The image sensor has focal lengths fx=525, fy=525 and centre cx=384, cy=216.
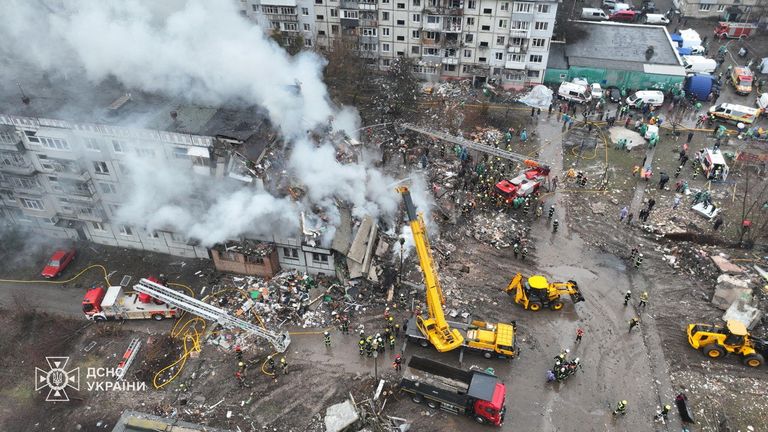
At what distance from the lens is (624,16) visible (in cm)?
5978

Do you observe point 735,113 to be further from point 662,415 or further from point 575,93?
point 662,415

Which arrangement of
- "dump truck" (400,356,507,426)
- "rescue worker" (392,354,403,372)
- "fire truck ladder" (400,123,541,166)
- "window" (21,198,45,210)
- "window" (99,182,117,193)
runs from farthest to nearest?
"fire truck ladder" (400,123,541,166)
"window" (21,198,45,210)
"window" (99,182,117,193)
"rescue worker" (392,354,403,372)
"dump truck" (400,356,507,426)

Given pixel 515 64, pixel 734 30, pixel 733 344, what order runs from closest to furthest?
pixel 733 344 < pixel 515 64 < pixel 734 30

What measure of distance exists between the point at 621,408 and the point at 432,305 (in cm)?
908

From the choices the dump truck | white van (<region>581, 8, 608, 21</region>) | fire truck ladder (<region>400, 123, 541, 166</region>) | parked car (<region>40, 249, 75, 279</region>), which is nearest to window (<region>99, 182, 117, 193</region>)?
parked car (<region>40, 249, 75, 279</region>)

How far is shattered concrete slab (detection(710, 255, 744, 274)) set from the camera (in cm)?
2895

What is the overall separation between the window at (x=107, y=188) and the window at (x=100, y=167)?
0.83 m

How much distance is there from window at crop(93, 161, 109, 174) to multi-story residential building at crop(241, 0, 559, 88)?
2405cm

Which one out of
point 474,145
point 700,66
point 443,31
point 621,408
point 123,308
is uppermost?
point 443,31

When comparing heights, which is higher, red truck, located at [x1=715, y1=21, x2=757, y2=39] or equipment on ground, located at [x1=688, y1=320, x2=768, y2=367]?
red truck, located at [x1=715, y1=21, x2=757, y2=39]

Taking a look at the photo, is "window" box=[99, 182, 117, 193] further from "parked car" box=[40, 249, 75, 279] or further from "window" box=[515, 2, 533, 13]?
"window" box=[515, 2, 533, 13]

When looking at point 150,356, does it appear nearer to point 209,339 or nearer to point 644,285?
point 209,339

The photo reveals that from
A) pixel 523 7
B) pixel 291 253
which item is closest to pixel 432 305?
pixel 291 253

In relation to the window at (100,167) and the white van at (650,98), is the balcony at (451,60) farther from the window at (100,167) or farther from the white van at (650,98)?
the window at (100,167)
